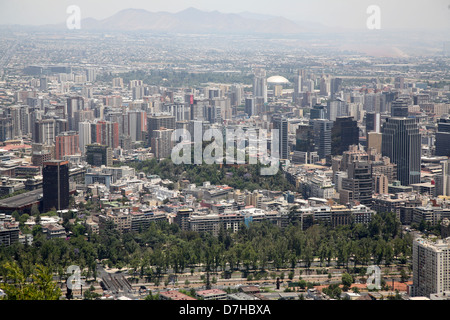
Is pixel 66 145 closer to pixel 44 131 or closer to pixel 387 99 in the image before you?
pixel 44 131

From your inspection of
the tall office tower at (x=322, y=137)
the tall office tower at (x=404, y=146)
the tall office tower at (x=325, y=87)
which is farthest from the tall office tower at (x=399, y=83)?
the tall office tower at (x=404, y=146)

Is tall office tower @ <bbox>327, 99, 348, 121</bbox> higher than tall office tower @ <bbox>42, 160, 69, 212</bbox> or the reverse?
higher

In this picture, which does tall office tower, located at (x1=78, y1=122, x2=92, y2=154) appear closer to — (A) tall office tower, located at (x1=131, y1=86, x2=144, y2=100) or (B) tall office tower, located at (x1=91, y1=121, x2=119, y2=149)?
(B) tall office tower, located at (x1=91, y1=121, x2=119, y2=149)

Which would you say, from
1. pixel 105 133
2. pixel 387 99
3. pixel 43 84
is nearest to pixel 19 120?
pixel 43 84

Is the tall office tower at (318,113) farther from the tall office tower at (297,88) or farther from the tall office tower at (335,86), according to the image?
the tall office tower at (297,88)

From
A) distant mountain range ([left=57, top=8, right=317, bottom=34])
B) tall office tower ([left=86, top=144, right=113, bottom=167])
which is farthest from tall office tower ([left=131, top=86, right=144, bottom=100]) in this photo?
distant mountain range ([left=57, top=8, right=317, bottom=34])
